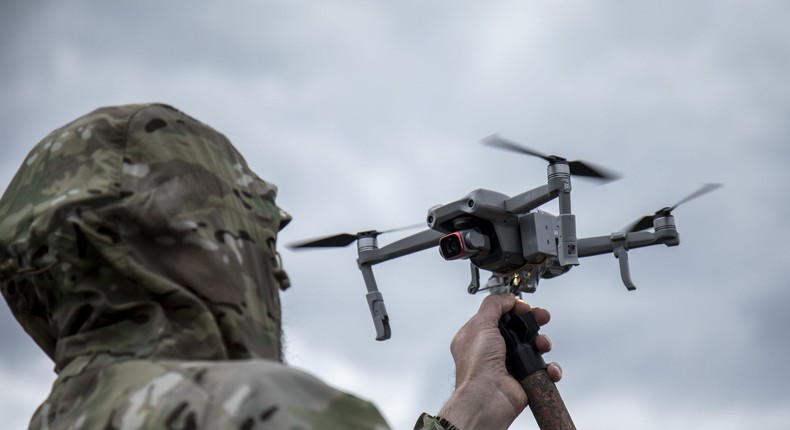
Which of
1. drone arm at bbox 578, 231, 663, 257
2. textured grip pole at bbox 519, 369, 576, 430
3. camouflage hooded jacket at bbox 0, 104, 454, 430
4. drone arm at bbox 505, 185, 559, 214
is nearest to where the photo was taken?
camouflage hooded jacket at bbox 0, 104, 454, 430

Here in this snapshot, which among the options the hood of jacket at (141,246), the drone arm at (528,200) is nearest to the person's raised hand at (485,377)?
the drone arm at (528,200)

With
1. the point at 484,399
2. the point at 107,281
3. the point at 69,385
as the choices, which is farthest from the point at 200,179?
the point at 484,399

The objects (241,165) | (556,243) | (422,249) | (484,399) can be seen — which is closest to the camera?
(241,165)

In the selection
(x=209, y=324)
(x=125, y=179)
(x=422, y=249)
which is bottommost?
(x=422, y=249)

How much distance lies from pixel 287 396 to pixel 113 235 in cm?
74

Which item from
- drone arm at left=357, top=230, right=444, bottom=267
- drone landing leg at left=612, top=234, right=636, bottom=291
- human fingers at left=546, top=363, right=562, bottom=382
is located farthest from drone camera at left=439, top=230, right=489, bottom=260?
drone landing leg at left=612, top=234, right=636, bottom=291

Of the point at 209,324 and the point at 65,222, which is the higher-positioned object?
the point at 65,222

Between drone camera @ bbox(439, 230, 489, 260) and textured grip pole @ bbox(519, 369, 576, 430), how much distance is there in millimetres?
2015

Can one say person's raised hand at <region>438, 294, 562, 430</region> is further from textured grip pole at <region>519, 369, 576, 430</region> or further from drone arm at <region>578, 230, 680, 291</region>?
drone arm at <region>578, 230, 680, 291</region>

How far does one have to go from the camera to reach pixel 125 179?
2.73 m

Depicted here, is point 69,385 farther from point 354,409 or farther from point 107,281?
point 354,409

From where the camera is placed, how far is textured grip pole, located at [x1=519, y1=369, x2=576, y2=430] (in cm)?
653

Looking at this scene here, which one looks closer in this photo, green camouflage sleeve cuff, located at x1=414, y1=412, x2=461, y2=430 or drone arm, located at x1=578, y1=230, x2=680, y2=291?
green camouflage sleeve cuff, located at x1=414, y1=412, x2=461, y2=430

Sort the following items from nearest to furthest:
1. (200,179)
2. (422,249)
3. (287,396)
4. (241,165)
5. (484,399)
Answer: (287,396) → (200,179) → (241,165) → (484,399) → (422,249)
